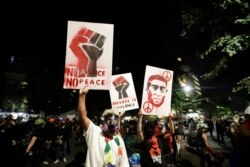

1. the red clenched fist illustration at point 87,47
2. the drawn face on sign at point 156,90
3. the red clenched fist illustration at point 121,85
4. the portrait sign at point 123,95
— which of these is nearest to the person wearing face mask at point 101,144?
the red clenched fist illustration at point 87,47

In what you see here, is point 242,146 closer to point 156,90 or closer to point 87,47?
point 87,47

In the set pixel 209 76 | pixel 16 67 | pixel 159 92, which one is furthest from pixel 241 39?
pixel 16 67

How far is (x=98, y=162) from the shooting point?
4.23 m

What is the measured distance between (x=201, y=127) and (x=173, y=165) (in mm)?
3892

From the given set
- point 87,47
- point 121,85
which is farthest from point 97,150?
point 121,85

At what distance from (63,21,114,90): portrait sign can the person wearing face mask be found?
2.74ft

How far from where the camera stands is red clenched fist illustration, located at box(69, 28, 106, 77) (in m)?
5.53

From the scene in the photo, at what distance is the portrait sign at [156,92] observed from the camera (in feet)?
28.2

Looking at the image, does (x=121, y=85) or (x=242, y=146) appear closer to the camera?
(x=242, y=146)

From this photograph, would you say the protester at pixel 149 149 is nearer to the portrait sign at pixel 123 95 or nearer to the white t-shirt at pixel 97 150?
the portrait sign at pixel 123 95

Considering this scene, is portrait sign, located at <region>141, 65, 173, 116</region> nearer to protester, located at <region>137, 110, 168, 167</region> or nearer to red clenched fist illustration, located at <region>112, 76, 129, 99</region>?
protester, located at <region>137, 110, 168, 167</region>

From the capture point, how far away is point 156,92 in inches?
350

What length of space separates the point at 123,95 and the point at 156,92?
1.28 m

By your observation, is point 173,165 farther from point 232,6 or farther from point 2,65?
point 2,65
